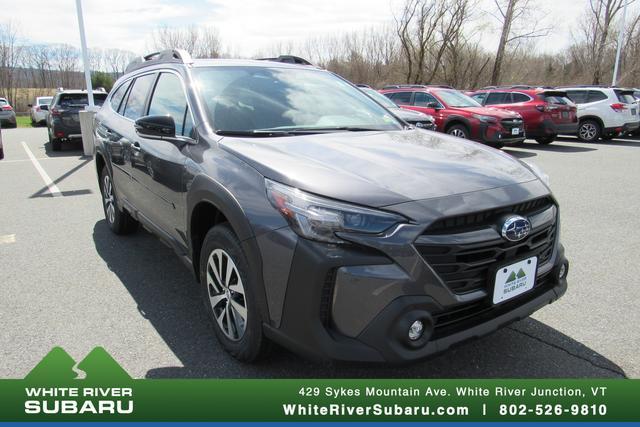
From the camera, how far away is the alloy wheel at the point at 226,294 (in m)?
2.59

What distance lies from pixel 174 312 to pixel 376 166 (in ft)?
6.31

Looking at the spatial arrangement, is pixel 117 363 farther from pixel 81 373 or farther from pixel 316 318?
pixel 316 318

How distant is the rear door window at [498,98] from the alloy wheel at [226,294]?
14007mm

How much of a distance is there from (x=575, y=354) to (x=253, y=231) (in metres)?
2.05

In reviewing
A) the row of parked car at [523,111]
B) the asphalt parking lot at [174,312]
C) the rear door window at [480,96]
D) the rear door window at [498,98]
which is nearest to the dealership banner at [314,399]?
the asphalt parking lot at [174,312]

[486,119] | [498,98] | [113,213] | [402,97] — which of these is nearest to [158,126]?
[113,213]

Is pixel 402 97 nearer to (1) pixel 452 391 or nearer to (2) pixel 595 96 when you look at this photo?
(2) pixel 595 96

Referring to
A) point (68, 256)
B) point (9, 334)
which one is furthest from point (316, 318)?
point (68, 256)

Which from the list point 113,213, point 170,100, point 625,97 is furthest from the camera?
point 625,97

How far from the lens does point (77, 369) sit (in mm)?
2742

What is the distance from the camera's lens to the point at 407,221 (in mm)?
2088

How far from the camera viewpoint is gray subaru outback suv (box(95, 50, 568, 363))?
207cm

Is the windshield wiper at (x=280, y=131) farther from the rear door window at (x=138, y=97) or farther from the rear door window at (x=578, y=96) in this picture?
the rear door window at (x=578, y=96)

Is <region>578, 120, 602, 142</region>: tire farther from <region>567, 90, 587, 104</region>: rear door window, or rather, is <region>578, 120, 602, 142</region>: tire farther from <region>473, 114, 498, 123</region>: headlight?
<region>473, 114, 498, 123</region>: headlight
